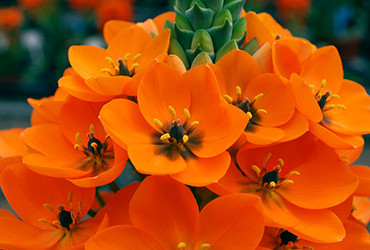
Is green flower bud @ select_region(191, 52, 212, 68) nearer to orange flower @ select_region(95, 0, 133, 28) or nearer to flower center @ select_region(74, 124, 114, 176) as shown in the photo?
flower center @ select_region(74, 124, 114, 176)

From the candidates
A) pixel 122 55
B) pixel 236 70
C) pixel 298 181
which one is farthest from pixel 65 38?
pixel 298 181

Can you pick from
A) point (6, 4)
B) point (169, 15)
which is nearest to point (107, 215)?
point (169, 15)

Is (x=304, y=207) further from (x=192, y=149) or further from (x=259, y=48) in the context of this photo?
(x=259, y=48)

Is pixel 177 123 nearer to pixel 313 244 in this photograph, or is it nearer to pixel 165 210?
pixel 165 210

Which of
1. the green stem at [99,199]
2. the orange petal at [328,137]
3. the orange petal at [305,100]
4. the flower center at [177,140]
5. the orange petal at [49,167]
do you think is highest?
the orange petal at [305,100]

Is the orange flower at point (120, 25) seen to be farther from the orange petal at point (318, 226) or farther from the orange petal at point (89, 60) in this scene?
the orange petal at point (318, 226)

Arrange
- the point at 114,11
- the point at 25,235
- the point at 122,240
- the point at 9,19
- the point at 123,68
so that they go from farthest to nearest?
the point at 9,19 < the point at 114,11 < the point at 123,68 < the point at 25,235 < the point at 122,240

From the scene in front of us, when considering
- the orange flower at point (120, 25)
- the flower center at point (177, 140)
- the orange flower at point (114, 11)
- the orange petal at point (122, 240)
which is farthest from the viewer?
the orange flower at point (114, 11)

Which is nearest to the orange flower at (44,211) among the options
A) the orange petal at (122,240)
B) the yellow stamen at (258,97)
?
the orange petal at (122,240)
